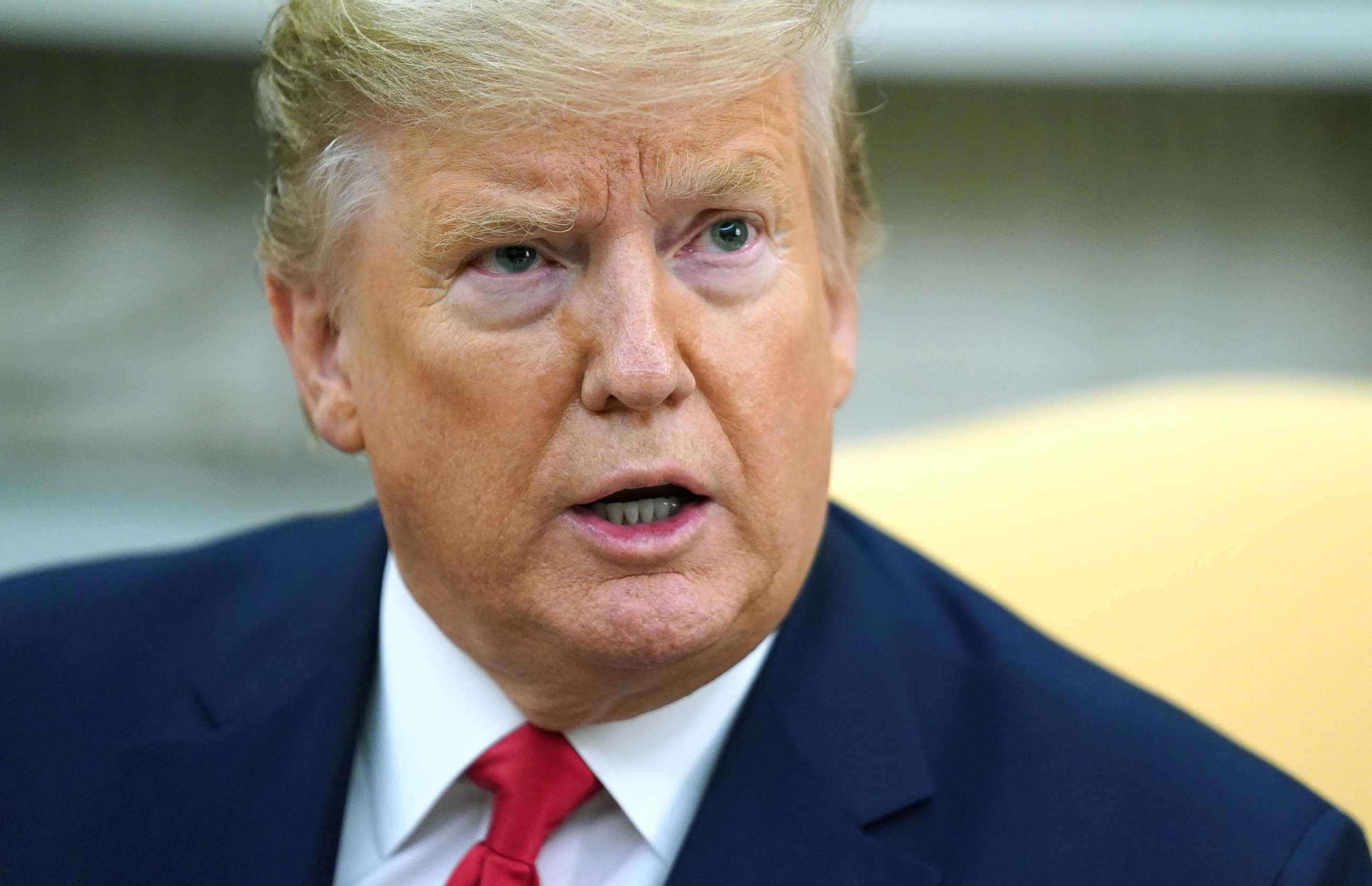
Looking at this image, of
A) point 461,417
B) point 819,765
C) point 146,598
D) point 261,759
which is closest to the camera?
point 461,417

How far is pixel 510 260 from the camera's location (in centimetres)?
144

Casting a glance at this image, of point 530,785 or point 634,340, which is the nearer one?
point 634,340

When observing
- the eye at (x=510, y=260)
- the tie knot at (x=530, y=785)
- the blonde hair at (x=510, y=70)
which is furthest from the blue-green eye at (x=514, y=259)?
the tie knot at (x=530, y=785)

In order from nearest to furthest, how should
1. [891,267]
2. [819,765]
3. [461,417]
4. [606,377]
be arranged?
[606,377] → [461,417] → [819,765] → [891,267]

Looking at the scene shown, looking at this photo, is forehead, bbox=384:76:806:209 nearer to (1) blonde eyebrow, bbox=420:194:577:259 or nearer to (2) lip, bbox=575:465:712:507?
(1) blonde eyebrow, bbox=420:194:577:259

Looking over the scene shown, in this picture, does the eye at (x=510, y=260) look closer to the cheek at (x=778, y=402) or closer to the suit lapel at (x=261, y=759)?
the cheek at (x=778, y=402)

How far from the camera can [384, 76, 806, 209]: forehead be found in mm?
1370

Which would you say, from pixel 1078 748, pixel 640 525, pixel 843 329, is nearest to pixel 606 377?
pixel 640 525

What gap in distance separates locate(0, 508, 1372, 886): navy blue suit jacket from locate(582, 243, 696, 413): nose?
443 millimetres

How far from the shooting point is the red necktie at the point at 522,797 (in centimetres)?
153

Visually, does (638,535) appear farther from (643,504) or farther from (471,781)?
(471,781)

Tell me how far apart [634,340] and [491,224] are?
0.66ft

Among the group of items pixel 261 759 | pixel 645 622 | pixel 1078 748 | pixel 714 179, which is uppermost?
pixel 714 179

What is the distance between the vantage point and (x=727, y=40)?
1396 millimetres
